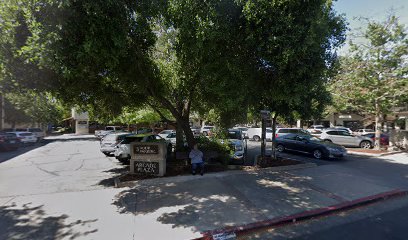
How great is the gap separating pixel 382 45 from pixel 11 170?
2241 centimetres

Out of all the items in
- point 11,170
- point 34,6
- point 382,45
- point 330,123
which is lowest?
point 11,170

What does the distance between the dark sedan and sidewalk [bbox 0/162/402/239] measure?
4.19m

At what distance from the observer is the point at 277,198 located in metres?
6.56

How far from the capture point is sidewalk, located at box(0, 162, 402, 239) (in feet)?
15.8

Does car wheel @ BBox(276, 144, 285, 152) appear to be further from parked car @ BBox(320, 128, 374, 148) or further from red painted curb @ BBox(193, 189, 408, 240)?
red painted curb @ BBox(193, 189, 408, 240)

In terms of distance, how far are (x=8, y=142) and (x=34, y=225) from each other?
673 inches

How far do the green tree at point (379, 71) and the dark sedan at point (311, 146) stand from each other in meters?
5.08

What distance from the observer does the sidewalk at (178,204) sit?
15.8 feet

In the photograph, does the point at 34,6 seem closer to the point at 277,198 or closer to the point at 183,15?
the point at 183,15

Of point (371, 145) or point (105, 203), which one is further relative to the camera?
point (371, 145)

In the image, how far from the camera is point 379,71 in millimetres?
14656

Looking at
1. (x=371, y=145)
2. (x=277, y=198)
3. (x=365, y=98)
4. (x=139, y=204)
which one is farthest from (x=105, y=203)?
(x=371, y=145)

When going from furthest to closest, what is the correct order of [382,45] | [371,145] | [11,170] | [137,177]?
1. [371,145]
2. [382,45]
3. [11,170]
4. [137,177]

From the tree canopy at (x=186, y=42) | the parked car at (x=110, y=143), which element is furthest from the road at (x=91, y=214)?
the parked car at (x=110, y=143)
